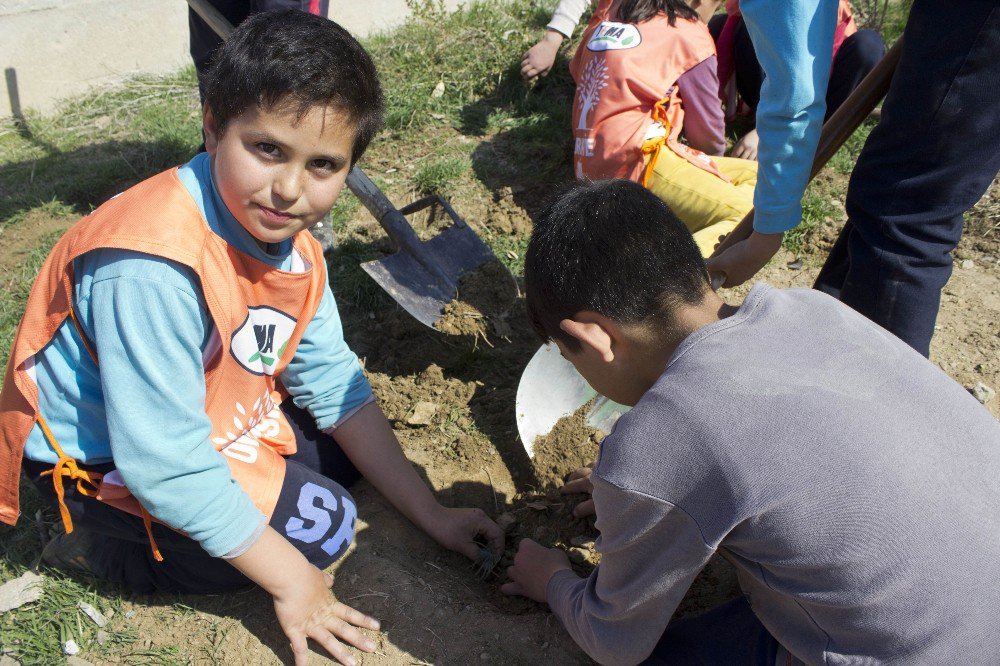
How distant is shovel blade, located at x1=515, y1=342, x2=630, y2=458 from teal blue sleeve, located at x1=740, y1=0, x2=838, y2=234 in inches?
27.5

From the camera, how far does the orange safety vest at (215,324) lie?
144 centimetres

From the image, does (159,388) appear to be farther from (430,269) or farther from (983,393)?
(983,393)

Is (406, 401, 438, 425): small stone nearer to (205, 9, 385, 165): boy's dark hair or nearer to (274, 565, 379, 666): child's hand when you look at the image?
(274, 565, 379, 666): child's hand

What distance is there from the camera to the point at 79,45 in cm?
422

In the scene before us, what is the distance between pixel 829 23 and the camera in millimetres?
1837

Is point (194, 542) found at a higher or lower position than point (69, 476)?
lower

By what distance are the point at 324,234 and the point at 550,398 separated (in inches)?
49.8

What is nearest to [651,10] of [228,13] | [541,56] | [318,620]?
[541,56]

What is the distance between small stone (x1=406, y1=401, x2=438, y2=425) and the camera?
2.47 metres

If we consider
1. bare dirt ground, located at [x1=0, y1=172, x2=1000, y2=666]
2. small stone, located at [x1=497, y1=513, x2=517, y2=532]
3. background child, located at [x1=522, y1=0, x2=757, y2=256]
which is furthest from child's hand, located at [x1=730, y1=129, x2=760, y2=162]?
small stone, located at [x1=497, y1=513, x2=517, y2=532]

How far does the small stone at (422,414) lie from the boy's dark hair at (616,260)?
3.69 ft

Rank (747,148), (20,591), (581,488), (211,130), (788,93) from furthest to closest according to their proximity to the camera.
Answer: (747,148), (581,488), (20,591), (788,93), (211,130)

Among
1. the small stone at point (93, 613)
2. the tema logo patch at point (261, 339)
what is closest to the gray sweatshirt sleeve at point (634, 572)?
the tema logo patch at point (261, 339)

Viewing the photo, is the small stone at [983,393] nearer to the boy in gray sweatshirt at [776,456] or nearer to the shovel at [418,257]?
the boy in gray sweatshirt at [776,456]
